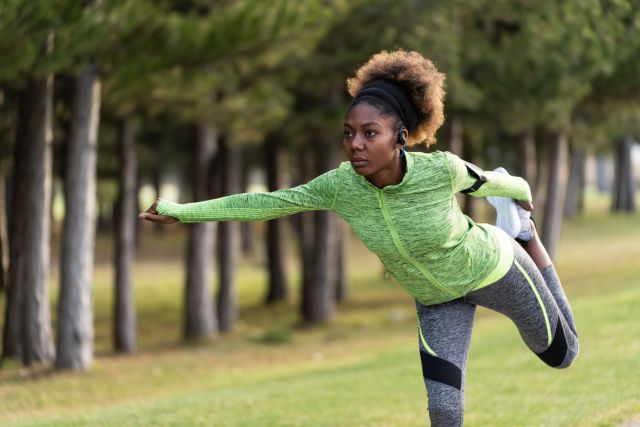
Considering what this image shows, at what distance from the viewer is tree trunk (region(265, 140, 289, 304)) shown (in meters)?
26.7

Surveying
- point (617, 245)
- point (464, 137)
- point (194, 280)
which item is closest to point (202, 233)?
point (194, 280)

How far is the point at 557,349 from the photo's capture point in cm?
543

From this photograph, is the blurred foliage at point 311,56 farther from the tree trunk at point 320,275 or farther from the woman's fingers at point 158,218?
the woman's fingers at point 158,218

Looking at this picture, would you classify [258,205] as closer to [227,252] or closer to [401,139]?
[401,139]

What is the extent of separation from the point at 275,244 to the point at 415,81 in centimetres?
2307

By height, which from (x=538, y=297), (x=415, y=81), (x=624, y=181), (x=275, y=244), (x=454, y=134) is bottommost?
(x=538, y=297)

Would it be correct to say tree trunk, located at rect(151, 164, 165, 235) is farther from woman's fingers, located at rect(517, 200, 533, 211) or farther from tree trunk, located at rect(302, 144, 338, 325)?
woman's fingers, located at rect(517, 200, 533, 211)

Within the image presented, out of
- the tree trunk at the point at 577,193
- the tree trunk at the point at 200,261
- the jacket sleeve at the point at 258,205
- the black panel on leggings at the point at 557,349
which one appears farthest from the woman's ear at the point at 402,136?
the tree trunk at the point at 577,193

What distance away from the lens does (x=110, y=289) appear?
31828 millimetres

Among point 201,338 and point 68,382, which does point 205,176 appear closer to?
point 201,338

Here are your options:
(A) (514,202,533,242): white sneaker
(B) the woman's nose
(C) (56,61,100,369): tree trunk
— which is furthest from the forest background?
(B) the woman's nose

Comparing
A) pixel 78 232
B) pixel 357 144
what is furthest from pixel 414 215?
pixel 78 232

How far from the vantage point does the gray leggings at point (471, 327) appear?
4.93 m

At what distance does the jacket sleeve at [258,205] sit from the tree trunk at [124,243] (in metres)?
14.6
